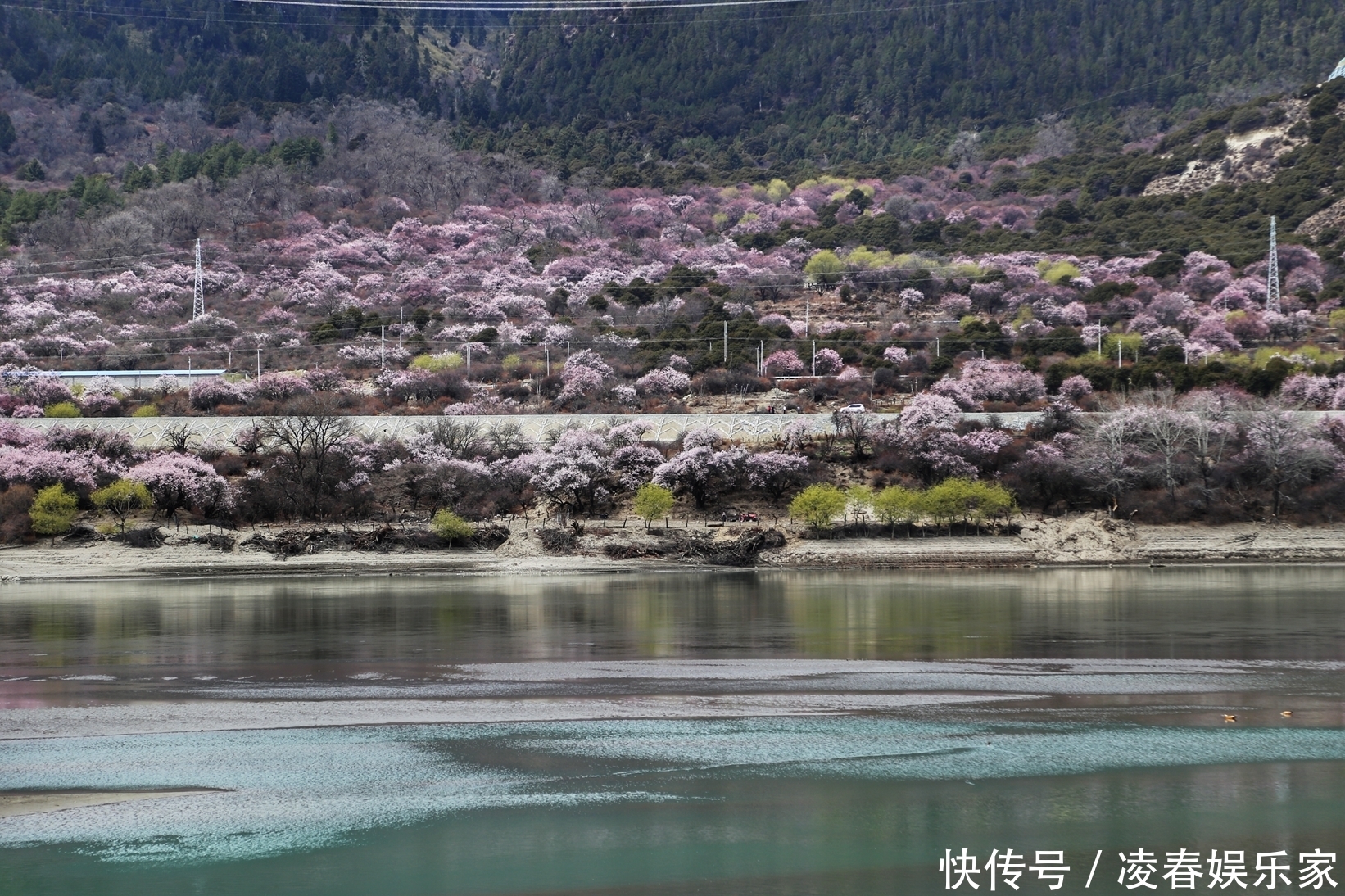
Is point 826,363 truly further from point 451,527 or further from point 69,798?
point 69,798

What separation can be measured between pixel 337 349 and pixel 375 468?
3550 centimetres

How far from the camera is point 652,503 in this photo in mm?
47156

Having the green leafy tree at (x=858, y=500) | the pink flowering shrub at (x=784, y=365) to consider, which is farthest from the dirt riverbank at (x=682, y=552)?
the pink flowering shrub at (x=784, y=365)

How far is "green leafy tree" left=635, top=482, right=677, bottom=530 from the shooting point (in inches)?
1858

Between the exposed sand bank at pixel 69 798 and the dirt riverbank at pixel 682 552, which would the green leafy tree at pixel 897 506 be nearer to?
the dirt riverbank at pixel 682 552

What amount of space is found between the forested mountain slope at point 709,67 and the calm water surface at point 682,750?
128686mm

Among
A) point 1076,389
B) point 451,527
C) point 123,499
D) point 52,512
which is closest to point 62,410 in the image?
point 52,512

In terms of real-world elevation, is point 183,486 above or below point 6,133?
below

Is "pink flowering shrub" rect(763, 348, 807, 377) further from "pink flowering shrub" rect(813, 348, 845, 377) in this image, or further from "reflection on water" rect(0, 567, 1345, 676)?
"reflection on water" rect(0, 567, 1345, 676)

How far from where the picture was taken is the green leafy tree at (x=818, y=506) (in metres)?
46.1

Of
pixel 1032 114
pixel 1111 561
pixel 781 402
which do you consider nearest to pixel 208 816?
pixel 1111 561

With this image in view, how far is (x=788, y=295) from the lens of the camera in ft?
337

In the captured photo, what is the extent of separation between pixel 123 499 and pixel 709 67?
5502 inches

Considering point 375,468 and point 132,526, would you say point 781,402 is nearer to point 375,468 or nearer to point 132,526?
point 375,468
